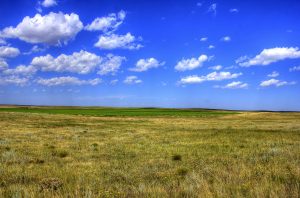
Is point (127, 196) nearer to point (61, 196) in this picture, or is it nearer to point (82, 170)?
point (61, 196)

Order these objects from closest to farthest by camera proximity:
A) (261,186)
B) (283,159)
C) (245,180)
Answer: (261,186) → (245,180) → (283,159)

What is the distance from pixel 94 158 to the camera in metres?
16.9

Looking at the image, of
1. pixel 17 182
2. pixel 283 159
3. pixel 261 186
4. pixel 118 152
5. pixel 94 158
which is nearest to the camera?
pixel 261 186

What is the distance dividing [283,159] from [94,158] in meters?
8.48

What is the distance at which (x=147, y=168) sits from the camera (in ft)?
44.9

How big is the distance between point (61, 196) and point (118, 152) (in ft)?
35.1

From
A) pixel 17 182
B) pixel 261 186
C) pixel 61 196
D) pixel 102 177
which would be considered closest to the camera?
pixel 61 196

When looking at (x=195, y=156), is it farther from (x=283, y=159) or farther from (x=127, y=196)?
(x=127, y=196)

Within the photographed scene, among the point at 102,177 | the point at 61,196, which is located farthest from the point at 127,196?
the point at 102,177

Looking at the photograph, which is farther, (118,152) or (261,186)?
(118,152)

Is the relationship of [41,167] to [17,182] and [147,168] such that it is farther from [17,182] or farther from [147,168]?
[147,168]

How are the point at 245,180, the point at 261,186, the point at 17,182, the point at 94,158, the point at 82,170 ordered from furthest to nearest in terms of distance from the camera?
1. the point at 94,158
2. the point at 82,170
3. the point at 17,182
4. the point at 245,180
5. the point at 261,186

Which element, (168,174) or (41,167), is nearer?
(168,174)

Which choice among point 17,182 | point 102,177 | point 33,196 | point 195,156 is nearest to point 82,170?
point 102,177
